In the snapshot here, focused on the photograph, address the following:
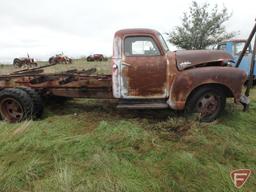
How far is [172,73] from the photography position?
5.29 meters

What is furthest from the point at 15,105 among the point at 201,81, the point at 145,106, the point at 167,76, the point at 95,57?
the point at 95,57

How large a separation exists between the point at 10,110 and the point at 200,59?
13.3 ft

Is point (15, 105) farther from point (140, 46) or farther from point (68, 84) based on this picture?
point (140, 46)

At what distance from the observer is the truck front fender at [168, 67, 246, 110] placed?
5.13 metres

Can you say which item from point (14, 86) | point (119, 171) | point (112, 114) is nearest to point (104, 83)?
point (112, 114)

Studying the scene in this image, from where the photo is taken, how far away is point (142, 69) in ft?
17.5

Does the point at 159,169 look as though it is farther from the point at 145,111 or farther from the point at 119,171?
the point at 145,111

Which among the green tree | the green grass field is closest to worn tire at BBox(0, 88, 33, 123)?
the green grass field

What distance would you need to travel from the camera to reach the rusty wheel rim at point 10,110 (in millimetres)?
5750

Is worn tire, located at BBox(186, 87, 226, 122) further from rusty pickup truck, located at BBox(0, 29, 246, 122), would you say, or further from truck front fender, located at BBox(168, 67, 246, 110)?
truck front fender, located at BBox(168, 67, 246, 110)

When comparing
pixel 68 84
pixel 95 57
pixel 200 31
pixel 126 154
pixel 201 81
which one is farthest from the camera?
pixel 95 57

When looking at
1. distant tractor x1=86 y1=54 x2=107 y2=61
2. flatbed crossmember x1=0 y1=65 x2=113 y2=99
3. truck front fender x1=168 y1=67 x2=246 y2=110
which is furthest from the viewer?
distant tractor x1=86 y1=54 x2=107 y2=61

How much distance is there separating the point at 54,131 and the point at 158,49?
2.48 meters

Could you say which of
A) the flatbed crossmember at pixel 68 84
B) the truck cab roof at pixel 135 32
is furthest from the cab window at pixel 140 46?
the flatbed crossmember at pixel 68 84
